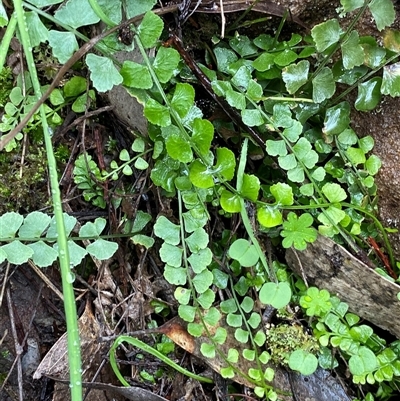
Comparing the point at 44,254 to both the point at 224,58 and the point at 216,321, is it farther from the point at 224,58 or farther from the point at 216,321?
the point at 224,58

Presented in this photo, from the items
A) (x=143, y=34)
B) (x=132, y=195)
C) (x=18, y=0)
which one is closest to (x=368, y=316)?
(x=132, y=195)

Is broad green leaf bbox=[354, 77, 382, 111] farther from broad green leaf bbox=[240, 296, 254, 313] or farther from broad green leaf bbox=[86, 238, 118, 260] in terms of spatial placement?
broad green leaf bbox=[86, 238, 118, 260]

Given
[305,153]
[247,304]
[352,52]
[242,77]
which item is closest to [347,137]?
[305,153]

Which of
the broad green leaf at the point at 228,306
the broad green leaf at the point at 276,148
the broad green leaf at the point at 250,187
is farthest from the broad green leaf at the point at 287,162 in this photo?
the broad green leaf at the point at 228,306

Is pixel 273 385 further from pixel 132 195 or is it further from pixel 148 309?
pixel 132 195

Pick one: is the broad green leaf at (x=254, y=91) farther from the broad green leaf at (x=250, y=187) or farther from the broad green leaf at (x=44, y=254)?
the broad green leaf at (x=44, y=254)

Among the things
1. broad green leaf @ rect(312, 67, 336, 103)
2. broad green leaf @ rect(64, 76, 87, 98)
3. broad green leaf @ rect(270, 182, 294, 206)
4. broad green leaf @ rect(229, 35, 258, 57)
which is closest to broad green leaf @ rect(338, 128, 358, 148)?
broad green leaf @ rect(312, 67, 336, 103)
